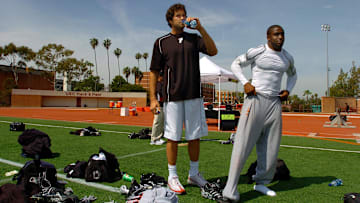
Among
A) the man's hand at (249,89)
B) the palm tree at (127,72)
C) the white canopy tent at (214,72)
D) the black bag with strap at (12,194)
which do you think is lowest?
the black bag with strap at (12,194)

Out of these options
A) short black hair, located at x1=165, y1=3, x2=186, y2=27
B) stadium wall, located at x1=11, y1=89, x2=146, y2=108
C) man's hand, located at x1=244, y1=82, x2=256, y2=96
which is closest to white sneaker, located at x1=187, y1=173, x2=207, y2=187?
man's hand, located at x1=244, y1=82, x2=256, y2=96

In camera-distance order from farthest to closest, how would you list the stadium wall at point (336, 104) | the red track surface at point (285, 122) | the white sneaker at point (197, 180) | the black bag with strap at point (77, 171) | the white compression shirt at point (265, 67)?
the stadium wall at point (336, 104)
the red track surface at point (285, 122)
the black bag with strap at point (77, 171)
the white sneaker at point (197, 180)
the white compression shirt at point (265, 67)

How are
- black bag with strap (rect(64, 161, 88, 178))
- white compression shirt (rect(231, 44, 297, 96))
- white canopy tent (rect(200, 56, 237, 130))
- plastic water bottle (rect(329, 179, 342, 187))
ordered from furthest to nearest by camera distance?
1. white canopy tent (rect(200, 56, 237, 130))
2. black bag with strap (rect(64, 161, 88, 178))
3. plastic water bottle (rect(329, 179, 342, 187))
4. white compression shirt (rect(231, 44, 297, 96))

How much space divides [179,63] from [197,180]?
1.43m

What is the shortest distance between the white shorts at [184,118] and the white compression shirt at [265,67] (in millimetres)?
611

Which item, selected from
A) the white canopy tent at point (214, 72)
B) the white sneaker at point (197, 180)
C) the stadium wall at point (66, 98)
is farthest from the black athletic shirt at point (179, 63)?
the stadium wall at point (66, 98)

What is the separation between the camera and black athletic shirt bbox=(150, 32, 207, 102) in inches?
111

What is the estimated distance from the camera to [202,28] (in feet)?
9.18

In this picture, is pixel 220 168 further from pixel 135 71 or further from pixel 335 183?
pixel 135 71

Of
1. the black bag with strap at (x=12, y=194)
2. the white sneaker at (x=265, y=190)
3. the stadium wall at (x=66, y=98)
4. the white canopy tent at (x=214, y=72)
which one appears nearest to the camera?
the black bag with strap at (x=12, y=194)

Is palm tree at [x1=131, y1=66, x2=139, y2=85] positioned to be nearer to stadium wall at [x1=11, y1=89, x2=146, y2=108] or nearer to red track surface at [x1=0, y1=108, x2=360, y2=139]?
stadium wall at [x1=11, y1=89, x2=146, y2=108]

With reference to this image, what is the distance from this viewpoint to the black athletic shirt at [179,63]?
282 centimetres

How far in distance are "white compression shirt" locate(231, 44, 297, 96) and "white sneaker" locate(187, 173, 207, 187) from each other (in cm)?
126

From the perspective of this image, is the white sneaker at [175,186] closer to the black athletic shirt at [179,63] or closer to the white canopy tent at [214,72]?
the black athletic shirt at [179,63]
